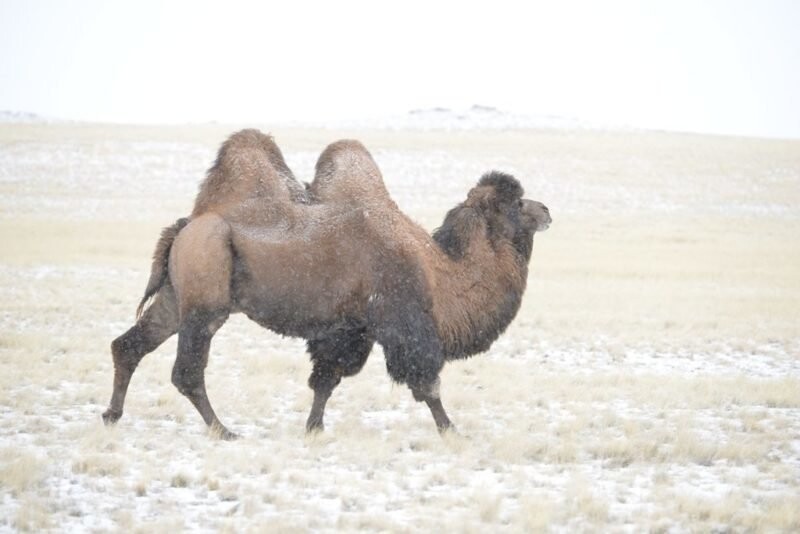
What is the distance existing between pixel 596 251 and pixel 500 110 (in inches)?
1926

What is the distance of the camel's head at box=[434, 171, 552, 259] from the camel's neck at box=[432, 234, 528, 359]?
0.13 m

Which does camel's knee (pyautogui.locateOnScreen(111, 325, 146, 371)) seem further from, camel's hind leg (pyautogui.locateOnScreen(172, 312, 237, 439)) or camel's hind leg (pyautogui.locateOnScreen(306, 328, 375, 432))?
camel's hind leg (pyautogui.locateOnScreen(306, 328, 375, 432))

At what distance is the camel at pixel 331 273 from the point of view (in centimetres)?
805

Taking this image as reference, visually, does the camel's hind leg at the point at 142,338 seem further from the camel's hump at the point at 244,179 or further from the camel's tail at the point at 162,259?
the camel's hump at the point at 244,179

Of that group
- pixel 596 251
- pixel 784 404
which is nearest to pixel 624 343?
pixel 784 404

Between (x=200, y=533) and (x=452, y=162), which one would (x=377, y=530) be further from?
(x=452, y=162)

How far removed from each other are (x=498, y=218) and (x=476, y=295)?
0.74 meters

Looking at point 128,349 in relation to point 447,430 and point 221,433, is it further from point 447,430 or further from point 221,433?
point 447,430

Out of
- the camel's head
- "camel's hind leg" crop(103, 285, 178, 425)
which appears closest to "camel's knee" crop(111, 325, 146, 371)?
"camel's hind leg" crop(103, 285, 178, 425)

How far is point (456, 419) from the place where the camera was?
9.22 m

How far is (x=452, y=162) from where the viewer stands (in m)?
50.2

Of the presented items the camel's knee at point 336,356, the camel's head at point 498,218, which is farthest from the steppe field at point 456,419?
the camel's head at point 498,218

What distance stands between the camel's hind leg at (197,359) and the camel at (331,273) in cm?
1

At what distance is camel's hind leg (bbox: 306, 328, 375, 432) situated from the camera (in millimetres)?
8484
